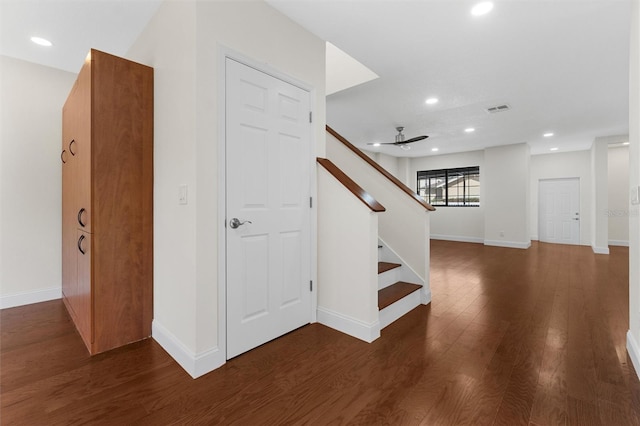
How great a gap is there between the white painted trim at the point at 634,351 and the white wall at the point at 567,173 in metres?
6.99

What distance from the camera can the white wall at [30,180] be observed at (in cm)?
288

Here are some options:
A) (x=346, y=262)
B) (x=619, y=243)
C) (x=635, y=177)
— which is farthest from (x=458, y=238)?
(x=346, y=262)

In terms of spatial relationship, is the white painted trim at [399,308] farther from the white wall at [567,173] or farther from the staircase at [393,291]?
the white wall at [567,173]

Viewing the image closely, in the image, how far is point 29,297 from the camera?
301 centimetres

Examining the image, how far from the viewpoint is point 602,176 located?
6.15 meters

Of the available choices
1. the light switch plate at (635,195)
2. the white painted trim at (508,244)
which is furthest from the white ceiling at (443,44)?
the white painted trim at (508,244)

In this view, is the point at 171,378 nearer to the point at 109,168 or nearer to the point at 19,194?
the point at 109,168

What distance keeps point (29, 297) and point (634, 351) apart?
5339mm

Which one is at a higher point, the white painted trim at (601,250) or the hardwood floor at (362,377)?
the white painted trim at (601,250)

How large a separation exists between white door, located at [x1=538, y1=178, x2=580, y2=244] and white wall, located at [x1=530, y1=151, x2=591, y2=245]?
0.10m

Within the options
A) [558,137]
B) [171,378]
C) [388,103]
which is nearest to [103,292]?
[171,378]

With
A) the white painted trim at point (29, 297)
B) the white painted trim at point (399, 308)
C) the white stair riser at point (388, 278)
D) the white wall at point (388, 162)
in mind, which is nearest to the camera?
the white painted trim at point (399, 308)

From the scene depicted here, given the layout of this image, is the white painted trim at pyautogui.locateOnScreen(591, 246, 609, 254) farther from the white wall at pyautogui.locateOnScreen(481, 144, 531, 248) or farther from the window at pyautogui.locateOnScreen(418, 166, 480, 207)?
the window at pyautogui.locateOnScreen(418, 166, 480, 207)

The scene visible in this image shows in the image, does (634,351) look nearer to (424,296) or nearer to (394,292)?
(424,296)
